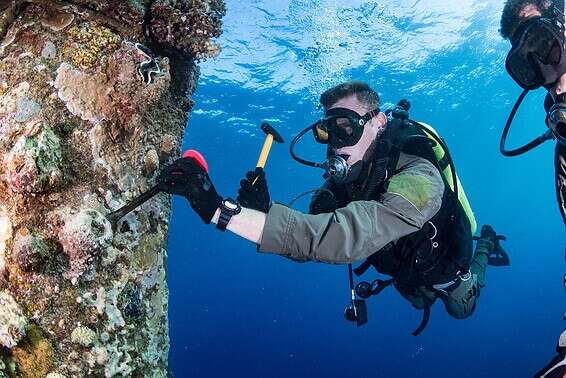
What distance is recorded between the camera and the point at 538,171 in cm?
6203

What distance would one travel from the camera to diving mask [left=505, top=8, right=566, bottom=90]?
2.64 meters

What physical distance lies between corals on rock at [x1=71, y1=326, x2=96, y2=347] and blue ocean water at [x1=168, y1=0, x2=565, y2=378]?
13.9 metres

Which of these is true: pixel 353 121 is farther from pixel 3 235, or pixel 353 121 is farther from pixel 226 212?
pixel 3 235

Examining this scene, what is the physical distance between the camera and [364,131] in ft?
13.8

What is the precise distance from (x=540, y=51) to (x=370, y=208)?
5.14ft

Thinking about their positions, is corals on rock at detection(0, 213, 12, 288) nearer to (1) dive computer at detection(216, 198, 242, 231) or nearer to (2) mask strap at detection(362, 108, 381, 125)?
(1) dive computer at detection(216, 198, 242, 231)

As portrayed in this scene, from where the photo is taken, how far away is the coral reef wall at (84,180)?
2.07 m

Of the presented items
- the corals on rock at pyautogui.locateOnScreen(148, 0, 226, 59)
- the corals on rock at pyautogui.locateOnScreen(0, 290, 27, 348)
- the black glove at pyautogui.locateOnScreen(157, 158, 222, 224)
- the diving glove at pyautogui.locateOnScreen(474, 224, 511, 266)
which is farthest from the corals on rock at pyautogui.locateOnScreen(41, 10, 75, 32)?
the diving glove at pyautogui.locateOnScreen(474, 224, 511, 266)

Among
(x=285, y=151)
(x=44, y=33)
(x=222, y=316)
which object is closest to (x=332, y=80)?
(x=285, y=151)

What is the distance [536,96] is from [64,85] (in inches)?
1324

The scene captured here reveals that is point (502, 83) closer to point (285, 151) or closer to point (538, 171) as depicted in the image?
point (285, 151)

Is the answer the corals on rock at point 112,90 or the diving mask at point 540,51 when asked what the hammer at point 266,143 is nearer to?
the corals on rock at point 112,90

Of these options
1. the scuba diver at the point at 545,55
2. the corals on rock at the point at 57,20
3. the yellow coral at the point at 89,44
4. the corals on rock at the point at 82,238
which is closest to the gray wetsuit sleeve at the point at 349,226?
the scuba diver at the point at 545,55

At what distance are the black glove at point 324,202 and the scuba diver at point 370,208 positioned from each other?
0.04ft
